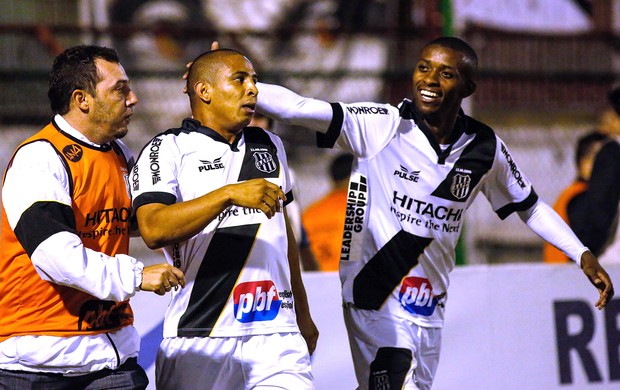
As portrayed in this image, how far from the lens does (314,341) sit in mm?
4703

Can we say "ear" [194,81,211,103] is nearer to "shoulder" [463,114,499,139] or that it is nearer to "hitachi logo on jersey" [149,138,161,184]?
"hitachi logo on jersey" [149,138,161,184]

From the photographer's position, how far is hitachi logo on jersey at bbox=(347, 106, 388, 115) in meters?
4.95

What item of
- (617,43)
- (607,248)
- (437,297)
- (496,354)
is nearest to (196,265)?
(437,297)

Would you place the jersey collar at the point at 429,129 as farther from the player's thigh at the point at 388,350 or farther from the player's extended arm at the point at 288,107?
the player's thigh at the point at 388,350

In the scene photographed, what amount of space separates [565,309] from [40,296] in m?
3.69

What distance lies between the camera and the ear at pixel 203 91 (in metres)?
4.30

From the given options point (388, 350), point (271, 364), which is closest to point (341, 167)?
point (388, 350)

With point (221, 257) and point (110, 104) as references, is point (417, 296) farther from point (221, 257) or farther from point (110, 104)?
point (110, 104)

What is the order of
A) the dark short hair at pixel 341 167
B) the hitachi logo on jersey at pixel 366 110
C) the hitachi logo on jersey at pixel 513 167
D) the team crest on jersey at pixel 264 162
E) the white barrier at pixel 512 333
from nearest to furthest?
the team crest on jersey at pixel 264 162, the hitachi logo on jersey at pixel 366 110, the hitachi logo on jersey at pixel 513 167, the white barrier at pixel 512 333, the dark short hair at pixel 341 167

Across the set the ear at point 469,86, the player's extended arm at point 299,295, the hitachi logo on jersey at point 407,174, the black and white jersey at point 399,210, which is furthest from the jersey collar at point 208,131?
the ear at point 469,86

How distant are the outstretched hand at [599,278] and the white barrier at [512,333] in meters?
1.27

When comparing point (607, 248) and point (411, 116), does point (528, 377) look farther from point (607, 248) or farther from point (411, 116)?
point (411, 116)

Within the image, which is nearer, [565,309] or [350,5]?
[565,309]

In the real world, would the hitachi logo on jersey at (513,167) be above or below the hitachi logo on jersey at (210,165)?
above
